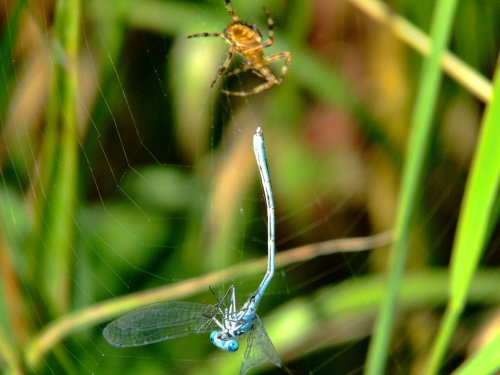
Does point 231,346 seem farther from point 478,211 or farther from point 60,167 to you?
point 478,211


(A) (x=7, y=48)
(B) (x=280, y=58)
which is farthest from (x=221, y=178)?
(A) (x=7, y=48)

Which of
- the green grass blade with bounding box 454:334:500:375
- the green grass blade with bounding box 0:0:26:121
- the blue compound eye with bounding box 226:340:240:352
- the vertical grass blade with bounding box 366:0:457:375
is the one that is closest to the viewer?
the green grass blade with bounding box 454:334:500:375

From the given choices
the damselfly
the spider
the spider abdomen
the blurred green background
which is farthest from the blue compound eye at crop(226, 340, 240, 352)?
the spider abdomen

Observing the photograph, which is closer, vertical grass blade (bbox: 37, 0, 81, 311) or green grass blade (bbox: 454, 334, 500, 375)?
green grass blade (bbox: 454, 334, 500, 375)

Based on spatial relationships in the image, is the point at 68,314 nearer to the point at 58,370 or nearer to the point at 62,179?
the point at 58,370

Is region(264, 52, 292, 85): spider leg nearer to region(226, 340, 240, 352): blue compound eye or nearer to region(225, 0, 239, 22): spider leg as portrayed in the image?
region(225, 0, 239, 22): spider leg
